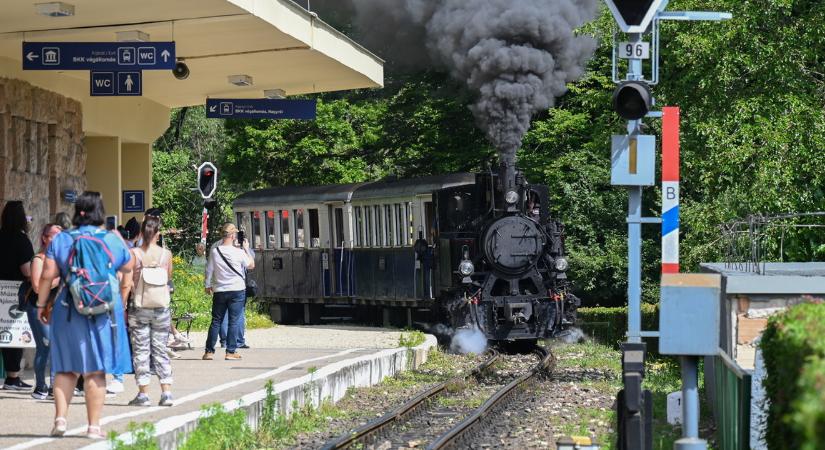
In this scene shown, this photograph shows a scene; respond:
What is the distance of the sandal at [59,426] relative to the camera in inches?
352

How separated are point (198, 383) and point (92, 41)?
16.6ft

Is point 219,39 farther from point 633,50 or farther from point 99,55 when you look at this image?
point 633,50

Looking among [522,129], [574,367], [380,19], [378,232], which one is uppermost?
[380,19]

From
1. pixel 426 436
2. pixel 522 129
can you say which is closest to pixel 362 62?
pixel 522 129

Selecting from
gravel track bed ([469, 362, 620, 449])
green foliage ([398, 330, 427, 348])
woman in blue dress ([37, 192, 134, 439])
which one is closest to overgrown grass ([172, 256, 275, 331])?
green foliage ([398, 330, 427, 348])

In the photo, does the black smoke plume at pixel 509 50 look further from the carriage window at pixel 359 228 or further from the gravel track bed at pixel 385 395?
the gravel track bed at pixel 385 395

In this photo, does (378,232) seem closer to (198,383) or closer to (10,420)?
(198,383)

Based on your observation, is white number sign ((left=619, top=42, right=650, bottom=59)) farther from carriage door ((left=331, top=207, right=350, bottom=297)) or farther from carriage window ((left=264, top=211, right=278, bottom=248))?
carriage window ((left=264, top=211, right=278, bottom=248))

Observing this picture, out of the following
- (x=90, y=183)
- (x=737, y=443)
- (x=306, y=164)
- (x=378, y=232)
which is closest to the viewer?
(x=737, y=443)

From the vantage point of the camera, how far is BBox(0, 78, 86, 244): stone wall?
15328 millimetres

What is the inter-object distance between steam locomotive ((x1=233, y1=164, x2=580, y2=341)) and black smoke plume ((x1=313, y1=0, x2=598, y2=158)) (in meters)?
1.39

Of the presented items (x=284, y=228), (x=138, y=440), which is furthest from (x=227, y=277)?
(x=284, y=228)

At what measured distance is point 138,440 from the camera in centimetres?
811

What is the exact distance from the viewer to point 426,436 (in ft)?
38.8
